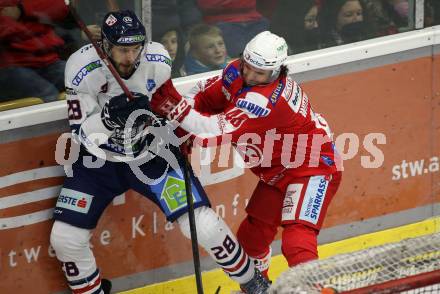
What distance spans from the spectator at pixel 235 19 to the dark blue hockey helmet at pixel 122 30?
0.78 metres

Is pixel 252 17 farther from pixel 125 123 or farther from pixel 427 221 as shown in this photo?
pixel 427 221

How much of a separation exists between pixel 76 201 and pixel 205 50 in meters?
1.10

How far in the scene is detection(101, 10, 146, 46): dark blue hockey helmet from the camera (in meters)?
5.32

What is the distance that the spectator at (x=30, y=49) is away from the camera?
219 inches

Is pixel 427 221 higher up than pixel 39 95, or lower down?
lower down

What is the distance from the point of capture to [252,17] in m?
6.30

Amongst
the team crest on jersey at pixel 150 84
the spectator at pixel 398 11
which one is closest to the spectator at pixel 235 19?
the team crest on jersey at pixel 150 84

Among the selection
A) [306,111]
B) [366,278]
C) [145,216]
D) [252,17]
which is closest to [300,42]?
[252,17]

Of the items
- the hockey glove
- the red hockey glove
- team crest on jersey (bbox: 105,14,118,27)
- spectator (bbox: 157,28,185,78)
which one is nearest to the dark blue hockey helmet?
team crest on jersey (bbox: 105,14,118,27)

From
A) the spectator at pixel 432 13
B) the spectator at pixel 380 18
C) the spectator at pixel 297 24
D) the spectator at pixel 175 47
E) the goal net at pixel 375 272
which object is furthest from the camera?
the spectator at pixel 432 13

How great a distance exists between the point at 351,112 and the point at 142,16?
146cm

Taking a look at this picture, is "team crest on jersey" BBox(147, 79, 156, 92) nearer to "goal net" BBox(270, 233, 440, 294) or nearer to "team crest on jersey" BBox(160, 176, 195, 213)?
"team crest on jersey" BBox(160, 176, 195, 213)

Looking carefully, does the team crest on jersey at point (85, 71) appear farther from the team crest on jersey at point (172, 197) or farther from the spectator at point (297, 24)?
the spectator at point (297, 24)

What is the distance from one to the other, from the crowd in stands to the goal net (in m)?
1.90
